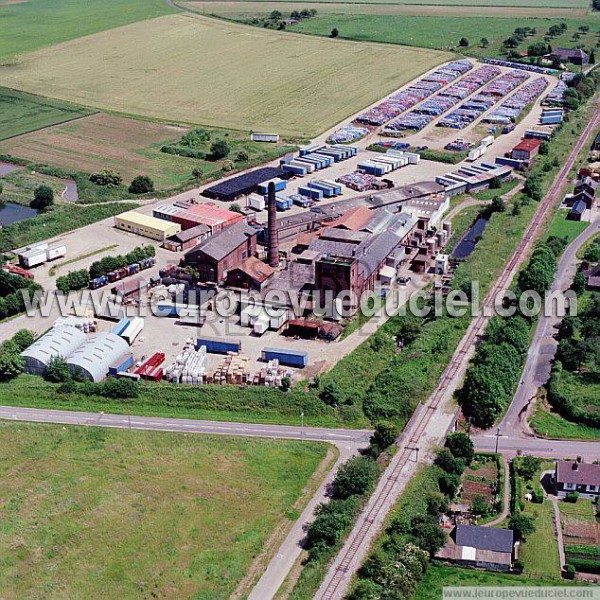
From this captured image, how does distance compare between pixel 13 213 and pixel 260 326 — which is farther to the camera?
pixel 13 213

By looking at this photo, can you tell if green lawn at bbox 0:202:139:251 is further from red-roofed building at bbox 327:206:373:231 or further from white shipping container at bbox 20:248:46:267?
red-roofed building at bbox 327:206:373:231

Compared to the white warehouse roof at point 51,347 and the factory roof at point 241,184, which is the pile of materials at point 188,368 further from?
the factory roof at point 241,184

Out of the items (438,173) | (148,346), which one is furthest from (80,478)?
(438,173)

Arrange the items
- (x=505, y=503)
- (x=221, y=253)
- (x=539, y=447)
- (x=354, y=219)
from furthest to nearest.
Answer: (x=354, y=219), (x=221, y=253), (x=539, y=447), (x=505, y=503)

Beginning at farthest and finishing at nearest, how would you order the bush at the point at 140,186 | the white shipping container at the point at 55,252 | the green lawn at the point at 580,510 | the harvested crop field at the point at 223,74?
1. the harvested crop field at the point at 223,74
2. the bush at the point at 140,186
3. the white shipping container at the point at 55,252
4. the green lawn at the point at 580,510

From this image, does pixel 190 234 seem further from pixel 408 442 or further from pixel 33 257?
pixel 408 442

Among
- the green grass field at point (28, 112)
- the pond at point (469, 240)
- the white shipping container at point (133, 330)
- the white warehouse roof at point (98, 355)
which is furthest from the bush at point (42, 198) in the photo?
the pond at point (469, 240)

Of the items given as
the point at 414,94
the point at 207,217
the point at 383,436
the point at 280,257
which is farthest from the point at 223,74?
the point at 383,436
